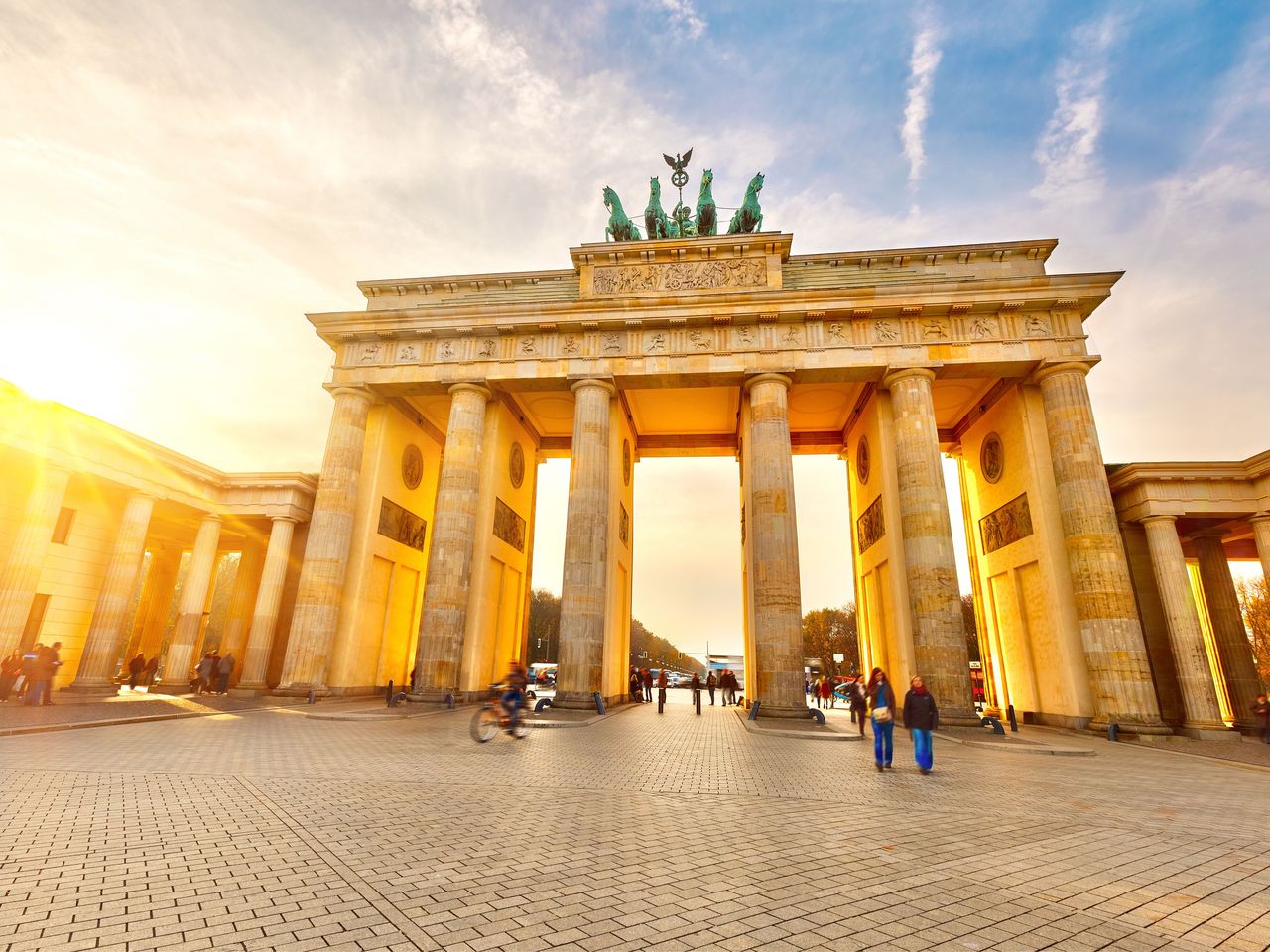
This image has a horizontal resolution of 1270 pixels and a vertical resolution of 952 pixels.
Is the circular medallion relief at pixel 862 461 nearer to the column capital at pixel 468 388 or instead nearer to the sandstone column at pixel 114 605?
the column capital at pixel 468 388

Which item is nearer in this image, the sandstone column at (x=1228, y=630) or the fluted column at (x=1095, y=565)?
the fluted column at (x=1095, y=565)

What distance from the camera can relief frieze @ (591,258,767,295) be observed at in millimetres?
23422

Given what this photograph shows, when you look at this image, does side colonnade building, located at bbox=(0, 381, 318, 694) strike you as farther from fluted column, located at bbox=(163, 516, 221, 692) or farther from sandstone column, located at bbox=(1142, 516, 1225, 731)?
sandstone column, located at bbox=(1142, 516, 1225, 731)

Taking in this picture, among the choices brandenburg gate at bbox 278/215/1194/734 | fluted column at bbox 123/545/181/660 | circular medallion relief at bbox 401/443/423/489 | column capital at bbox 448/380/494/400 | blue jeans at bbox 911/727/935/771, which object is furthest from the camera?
fluted column at bbox 123/545/181/660

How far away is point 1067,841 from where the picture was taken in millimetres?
5648

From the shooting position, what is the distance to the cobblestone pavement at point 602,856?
3479mm

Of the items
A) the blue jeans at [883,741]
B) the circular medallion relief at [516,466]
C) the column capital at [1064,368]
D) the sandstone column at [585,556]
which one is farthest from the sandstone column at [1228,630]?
the circular medallion relief at [516,466]

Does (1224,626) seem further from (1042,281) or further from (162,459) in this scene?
(162,459)

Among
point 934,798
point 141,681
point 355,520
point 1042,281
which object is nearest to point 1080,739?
point 934,798

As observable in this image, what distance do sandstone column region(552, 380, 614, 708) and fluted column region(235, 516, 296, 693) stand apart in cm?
1174

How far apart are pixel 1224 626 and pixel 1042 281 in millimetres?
15477

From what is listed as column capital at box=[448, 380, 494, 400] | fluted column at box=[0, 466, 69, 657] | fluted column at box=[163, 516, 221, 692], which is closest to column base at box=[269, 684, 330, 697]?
fluted column at box=[163, 516, 221, 692]

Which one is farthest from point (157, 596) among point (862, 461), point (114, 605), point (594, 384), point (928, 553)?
point (928, 553)

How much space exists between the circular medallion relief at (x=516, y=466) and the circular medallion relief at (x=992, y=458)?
824 inches
